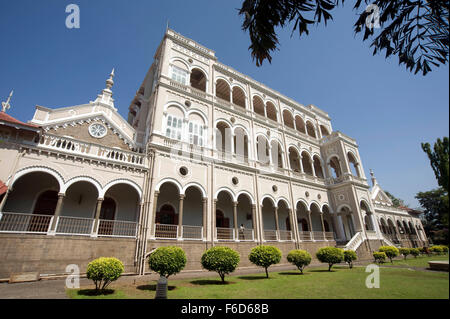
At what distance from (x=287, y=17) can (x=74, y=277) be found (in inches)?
477

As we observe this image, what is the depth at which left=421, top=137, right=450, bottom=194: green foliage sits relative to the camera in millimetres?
2828

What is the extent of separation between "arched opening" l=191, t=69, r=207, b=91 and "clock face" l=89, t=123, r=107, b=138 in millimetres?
9747

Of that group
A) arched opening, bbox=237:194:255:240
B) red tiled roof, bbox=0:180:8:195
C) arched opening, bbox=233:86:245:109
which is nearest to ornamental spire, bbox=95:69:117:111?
red tiled roof, bbox=0:180:8:195

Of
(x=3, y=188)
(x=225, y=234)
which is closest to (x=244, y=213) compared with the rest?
(x=225, y=234)

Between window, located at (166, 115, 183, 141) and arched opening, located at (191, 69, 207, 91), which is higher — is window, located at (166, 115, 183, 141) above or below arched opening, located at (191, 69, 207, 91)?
below

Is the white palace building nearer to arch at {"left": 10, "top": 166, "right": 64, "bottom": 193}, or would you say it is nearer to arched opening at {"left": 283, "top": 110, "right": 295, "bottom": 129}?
arch at {"left": 10, "top": 166, "right": 64, "bottom": 193}

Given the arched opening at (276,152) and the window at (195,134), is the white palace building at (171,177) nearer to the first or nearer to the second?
the window at (195,134)

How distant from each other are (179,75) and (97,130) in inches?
301

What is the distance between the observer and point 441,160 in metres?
2.98

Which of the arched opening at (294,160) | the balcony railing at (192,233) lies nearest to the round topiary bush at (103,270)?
the balcony railing at (192,233)

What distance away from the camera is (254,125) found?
20.3 metres

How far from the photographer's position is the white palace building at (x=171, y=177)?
1013 cm

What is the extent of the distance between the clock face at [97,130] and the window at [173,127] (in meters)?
4.20
